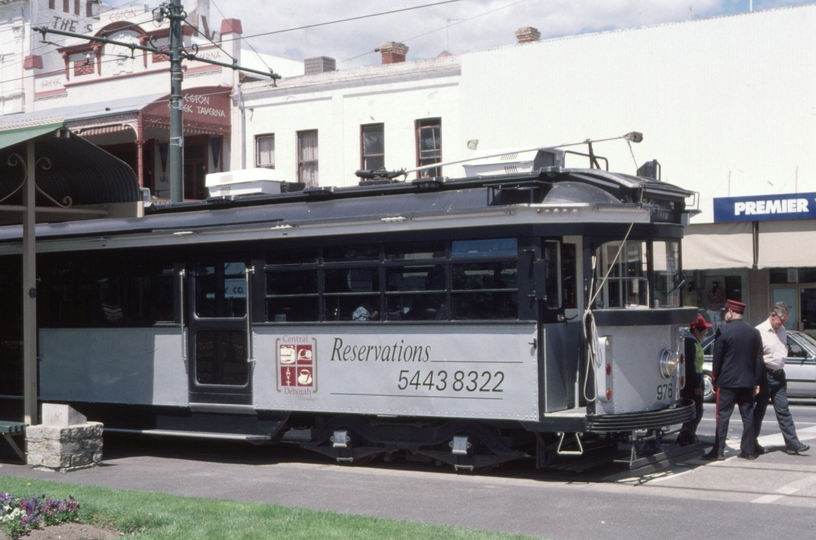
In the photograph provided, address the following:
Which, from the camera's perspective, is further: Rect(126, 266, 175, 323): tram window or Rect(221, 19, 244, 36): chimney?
Rect(221, 19, 244, 36): chimney

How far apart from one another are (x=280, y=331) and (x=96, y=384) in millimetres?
3155

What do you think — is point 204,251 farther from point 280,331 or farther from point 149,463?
point 149,463

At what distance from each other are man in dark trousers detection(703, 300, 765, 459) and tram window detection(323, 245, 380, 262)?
159 inches

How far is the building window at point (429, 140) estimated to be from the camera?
26.6 metres

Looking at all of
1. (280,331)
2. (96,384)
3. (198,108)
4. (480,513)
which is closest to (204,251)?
(280,331)

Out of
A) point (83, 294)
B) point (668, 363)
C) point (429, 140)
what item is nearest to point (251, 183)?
point (83, 294)

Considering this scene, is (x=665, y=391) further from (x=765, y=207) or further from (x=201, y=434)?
(x=765, y=207)

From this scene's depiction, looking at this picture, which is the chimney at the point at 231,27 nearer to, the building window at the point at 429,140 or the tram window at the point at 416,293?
the building window at the point at 429,140

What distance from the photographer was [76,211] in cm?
1353

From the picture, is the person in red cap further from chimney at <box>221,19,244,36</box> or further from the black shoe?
chimney at <box>221,19,244,36</box>

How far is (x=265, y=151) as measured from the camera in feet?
96.1

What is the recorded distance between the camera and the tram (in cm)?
1072

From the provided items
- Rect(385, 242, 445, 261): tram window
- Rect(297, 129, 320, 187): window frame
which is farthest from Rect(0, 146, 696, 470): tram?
Rect(297, 129, 320, 187): window frame

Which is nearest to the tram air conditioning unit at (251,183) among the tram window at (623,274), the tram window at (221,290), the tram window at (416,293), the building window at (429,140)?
the tram window at (221,290)
